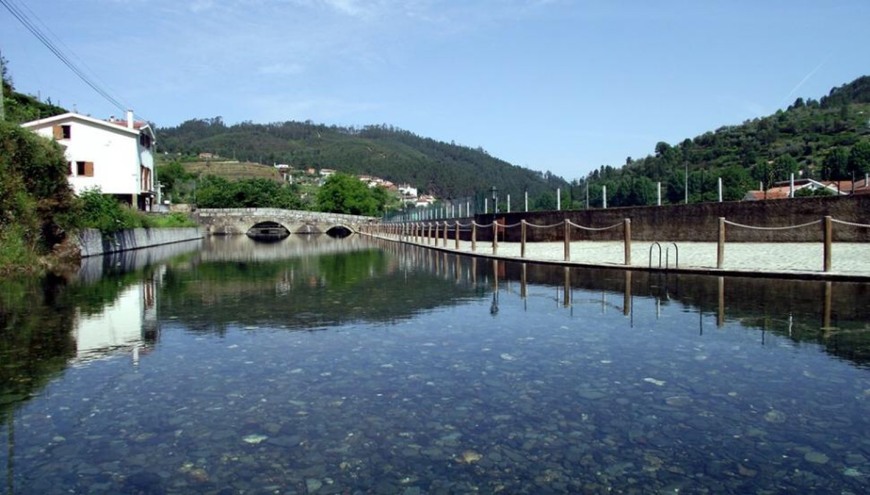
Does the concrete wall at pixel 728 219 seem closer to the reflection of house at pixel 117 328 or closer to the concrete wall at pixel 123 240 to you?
the reflection of house at pixel 117 328

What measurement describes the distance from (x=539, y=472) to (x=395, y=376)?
7.07 feet

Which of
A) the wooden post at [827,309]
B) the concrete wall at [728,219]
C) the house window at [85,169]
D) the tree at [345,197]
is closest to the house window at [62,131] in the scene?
the house window at [85,169]

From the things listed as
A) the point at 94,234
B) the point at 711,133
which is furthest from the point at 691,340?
the point at 711,133

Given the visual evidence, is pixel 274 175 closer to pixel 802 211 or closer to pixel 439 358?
pixel 802 211

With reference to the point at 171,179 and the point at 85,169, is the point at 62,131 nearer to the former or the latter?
the point at 85,169

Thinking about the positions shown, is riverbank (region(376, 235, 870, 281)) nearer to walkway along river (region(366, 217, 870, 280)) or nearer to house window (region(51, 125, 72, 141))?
walkway along river (region(366, 217, 870, 280))

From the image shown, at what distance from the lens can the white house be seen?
158 feet

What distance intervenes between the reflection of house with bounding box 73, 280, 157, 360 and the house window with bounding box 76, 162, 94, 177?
4318cm

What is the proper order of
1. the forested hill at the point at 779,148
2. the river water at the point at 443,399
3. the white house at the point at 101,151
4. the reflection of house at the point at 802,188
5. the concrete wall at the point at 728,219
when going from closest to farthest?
the river water at the point at 443,399
the concrete wall at the point at 728,219
the reflection of house at the point at 802,188
the white house at the point at 101,151
the forested hill at the point at 779,148

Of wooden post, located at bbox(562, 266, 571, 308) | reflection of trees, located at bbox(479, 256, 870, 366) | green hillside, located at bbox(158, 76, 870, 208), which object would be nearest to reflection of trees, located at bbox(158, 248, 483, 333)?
wooden post, located at bbox(562, 266, 571, 308)

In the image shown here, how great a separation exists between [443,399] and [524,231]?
54.7 feet

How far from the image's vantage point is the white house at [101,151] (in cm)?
4809

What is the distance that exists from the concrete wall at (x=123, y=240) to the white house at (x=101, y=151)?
559 centimetres

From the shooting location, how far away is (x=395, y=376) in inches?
204
